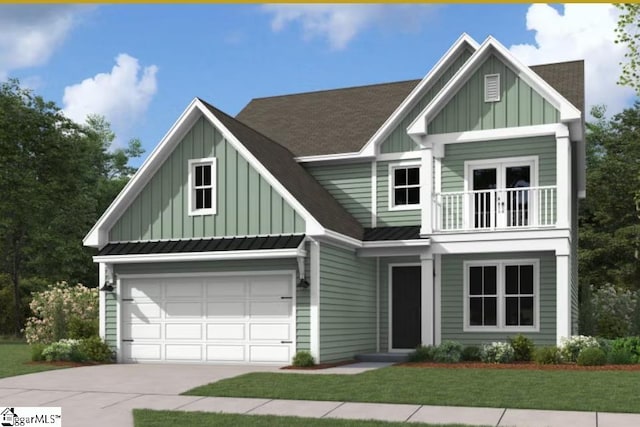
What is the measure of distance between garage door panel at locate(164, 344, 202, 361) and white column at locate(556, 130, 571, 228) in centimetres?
935

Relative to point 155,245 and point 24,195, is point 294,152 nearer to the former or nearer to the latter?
point 155,245

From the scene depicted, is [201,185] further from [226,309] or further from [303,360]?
[303,360]

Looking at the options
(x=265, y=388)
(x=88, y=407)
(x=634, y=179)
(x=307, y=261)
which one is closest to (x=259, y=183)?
(x=307, y=261)

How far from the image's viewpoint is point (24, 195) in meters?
38.6

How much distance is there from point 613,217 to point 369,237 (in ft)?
80.5

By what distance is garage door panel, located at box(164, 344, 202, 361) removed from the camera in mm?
20266

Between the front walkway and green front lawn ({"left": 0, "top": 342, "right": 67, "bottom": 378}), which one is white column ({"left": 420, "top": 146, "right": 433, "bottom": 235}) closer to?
the front walkway

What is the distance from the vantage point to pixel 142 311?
20906 millimetres

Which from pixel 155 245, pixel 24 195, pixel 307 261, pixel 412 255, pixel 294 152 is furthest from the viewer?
pixel 24 195

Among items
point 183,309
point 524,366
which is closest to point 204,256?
point 183,309

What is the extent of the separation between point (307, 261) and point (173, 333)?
413 cm

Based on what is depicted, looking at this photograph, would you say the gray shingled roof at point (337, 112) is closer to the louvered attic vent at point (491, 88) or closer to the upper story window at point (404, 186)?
the upper story window at point (404, 186)

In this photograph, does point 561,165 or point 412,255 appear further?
point 412,255

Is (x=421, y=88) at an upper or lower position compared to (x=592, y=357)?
upper
